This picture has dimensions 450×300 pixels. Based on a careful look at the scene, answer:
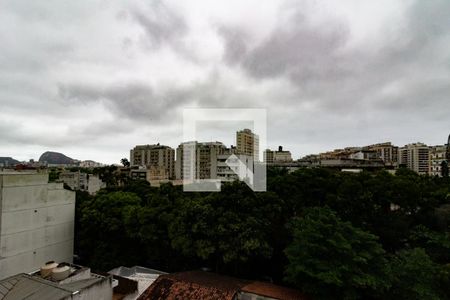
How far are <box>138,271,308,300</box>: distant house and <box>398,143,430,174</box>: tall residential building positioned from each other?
173 ft

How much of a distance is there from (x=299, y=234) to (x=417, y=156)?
183ft

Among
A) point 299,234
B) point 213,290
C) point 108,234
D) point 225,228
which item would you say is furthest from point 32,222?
point 299,234

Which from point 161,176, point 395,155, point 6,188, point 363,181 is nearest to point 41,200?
point 6,188

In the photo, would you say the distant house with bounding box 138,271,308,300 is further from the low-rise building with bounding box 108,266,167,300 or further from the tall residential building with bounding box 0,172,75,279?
the tall residential building with bounding box 0,172,75,279

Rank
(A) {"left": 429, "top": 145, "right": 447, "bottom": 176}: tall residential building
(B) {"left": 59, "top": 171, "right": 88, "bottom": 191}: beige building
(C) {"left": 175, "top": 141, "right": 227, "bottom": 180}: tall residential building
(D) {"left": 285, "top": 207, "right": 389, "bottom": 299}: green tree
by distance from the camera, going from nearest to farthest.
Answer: (D) {"left": 285, "top": 207, "right": 389, "bottom": 299}: green tree → (A) {"left": 429, "top": 145, "right": 447, "bottom": 176}: tall residential building → (C) {"left": 175, "top": 141, "right": 227, "bottom": 180}: tall residential building → (B) {"left": 59, "top": 171, "right": 88, "bottom": 191}: beige building

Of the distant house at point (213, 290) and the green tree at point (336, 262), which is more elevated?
the green tree at point (336, 262)

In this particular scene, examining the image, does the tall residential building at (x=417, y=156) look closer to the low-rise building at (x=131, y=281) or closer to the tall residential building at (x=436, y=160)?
the tall residential building at (x=436, y=160)

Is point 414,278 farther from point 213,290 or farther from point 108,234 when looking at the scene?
point 108,234

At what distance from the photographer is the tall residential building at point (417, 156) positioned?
164ft

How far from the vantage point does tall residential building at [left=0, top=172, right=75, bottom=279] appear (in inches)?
428

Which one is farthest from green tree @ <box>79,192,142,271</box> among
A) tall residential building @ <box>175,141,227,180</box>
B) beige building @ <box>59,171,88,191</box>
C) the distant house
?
beige building @ <box>59,171,88,191</box>

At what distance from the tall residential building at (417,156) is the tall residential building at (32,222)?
5585 cm

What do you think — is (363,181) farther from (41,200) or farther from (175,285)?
(41,200)

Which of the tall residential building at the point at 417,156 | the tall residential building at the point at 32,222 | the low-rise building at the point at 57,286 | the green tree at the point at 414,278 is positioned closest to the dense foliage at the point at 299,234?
the green tree at the point at 414,278
